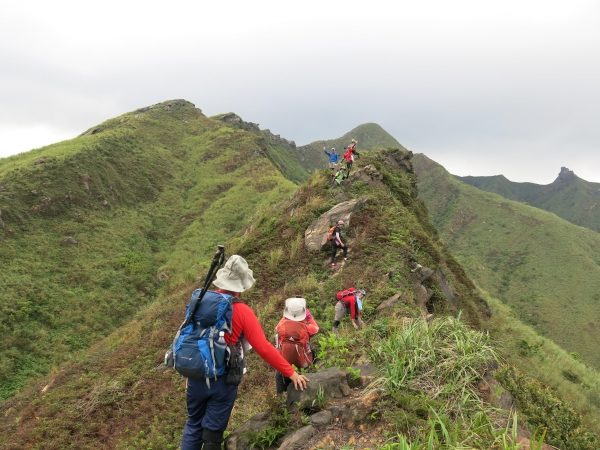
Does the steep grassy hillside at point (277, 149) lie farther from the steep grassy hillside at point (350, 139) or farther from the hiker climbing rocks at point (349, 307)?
the hiker climbing rocks at point (349, 307)

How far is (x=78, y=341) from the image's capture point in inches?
617

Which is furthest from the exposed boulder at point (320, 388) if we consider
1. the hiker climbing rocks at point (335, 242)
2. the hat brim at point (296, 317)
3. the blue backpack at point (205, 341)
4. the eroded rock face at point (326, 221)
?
the eroded rock face at point (326, 221)

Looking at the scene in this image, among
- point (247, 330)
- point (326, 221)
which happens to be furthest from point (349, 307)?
point (326, 221)

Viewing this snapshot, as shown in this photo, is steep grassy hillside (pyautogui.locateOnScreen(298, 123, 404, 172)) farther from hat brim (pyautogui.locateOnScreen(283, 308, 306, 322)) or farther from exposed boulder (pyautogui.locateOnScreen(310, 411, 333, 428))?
exposed boulder (pyautogui.locateOnScreen(310, 411, 333, 428))

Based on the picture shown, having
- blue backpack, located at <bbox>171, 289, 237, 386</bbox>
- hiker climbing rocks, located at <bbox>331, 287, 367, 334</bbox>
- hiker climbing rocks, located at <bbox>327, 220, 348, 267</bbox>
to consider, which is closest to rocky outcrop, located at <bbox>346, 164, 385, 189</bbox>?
hiker climbing rocks, located at <bbox>327, 220, 348, 267</bbox>

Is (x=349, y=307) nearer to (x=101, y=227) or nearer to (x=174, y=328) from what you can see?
(x=174, y=328)

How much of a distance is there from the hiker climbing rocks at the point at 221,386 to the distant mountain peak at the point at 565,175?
230 metres

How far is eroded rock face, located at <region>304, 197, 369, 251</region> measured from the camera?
12.0 meters

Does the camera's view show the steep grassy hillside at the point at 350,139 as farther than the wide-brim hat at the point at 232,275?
Yes

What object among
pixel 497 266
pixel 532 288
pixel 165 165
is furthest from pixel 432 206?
pixel 165 165

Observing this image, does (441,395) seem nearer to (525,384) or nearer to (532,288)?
(525,384)

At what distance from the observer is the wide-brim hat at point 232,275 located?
3.24 m

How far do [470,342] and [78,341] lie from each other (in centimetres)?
1778

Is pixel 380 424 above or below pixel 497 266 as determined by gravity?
above
